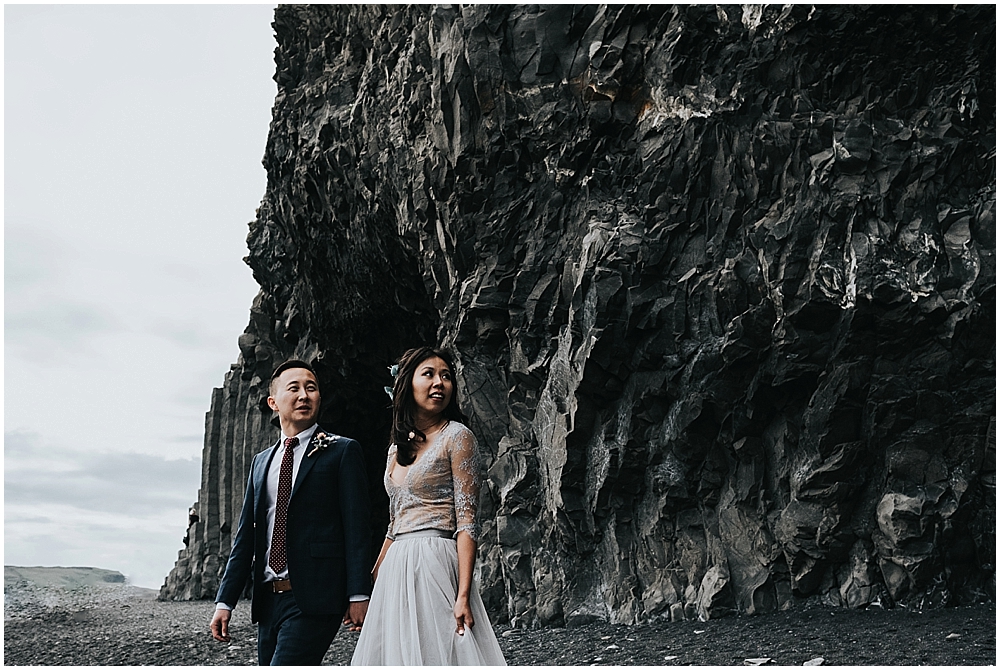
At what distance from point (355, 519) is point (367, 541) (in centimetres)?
13

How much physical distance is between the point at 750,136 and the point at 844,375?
11.9ft

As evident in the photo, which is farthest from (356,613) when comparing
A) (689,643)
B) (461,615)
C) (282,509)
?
(689,643)

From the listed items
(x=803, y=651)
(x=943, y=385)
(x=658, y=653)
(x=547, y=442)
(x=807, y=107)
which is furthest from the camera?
(x=547, y=442)

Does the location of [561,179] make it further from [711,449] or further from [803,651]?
[803,651]

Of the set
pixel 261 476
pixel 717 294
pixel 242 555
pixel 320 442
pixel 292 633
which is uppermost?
pixel 717 294

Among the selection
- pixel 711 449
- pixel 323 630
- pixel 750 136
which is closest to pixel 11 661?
pixel 711 449

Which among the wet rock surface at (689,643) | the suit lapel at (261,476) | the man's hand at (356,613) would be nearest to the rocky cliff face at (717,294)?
the wet rock surface at (689,643)

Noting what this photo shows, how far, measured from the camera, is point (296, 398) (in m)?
4.54

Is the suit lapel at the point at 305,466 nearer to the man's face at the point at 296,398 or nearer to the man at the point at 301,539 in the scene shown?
the man at the point at 301,539

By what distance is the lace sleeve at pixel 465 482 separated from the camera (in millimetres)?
4281

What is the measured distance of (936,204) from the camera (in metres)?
11.8

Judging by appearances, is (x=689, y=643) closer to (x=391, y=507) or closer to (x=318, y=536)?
(x=391, y=507)

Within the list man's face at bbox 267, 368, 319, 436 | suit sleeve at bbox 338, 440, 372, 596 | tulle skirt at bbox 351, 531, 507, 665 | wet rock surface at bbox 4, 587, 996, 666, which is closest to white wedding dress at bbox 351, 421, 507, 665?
tulle skirt at bbox 351, 531, 507, 665

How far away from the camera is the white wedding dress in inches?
165
